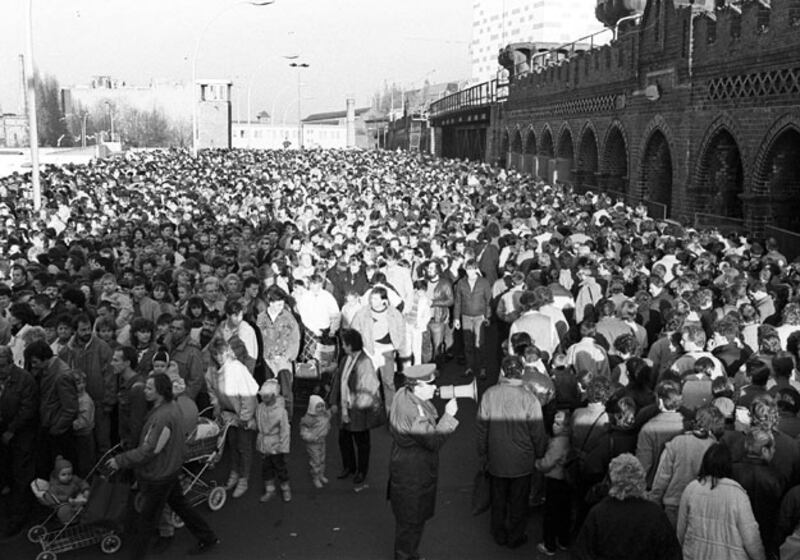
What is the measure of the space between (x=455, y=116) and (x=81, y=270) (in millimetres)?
43410

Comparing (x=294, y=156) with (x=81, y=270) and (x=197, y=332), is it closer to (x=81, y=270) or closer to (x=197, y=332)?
(x=81, y=270)

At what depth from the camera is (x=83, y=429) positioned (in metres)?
7.85

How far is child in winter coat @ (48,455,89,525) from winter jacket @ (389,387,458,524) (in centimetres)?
232

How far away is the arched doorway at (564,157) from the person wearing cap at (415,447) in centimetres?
2544

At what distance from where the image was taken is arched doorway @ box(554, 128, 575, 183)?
31359 mm

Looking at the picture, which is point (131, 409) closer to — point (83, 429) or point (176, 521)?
point (83, 429)

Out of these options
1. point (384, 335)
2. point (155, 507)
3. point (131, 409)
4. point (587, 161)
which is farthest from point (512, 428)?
point (587, 161)

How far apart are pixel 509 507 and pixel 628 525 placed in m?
2.43

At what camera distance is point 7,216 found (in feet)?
60.2

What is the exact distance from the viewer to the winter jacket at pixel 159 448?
6.53 m

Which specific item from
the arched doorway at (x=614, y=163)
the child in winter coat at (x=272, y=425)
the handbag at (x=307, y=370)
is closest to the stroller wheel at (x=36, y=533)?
the child in winter coat at (x=272, y=425)

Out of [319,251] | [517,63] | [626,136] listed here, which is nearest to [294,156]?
[517,63]

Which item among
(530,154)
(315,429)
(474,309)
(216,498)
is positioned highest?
(530,154)

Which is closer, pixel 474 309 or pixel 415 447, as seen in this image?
pixel 415 447
